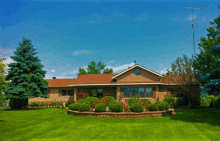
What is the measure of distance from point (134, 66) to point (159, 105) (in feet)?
33.8

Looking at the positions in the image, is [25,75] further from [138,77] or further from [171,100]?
[171,100]

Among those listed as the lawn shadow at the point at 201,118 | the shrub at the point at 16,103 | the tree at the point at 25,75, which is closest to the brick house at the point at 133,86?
the tree at the point at 25,75

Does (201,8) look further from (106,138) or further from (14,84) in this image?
(14,84)

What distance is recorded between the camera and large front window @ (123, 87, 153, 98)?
26.8 metres

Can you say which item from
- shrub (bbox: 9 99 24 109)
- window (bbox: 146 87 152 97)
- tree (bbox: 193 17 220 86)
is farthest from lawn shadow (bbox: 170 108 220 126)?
shrub (bbox: 9 99 24 109)

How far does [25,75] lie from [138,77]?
52.6 ft

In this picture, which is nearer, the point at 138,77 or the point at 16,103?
the point at 16,103

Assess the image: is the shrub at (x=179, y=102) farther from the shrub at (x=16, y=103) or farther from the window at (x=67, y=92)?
the shrub at (x=16, y=103)

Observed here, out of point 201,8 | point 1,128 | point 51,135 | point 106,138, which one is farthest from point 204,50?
point 1,128

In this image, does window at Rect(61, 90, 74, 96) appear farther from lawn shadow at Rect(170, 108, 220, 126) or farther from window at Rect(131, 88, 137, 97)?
lawn shadow at Rect(170, 108, 220, 126)

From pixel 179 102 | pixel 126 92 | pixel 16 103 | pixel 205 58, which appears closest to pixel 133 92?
pixel 126 92

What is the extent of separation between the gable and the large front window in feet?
3.80

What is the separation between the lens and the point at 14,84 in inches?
1030

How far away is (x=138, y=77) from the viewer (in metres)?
27.4
